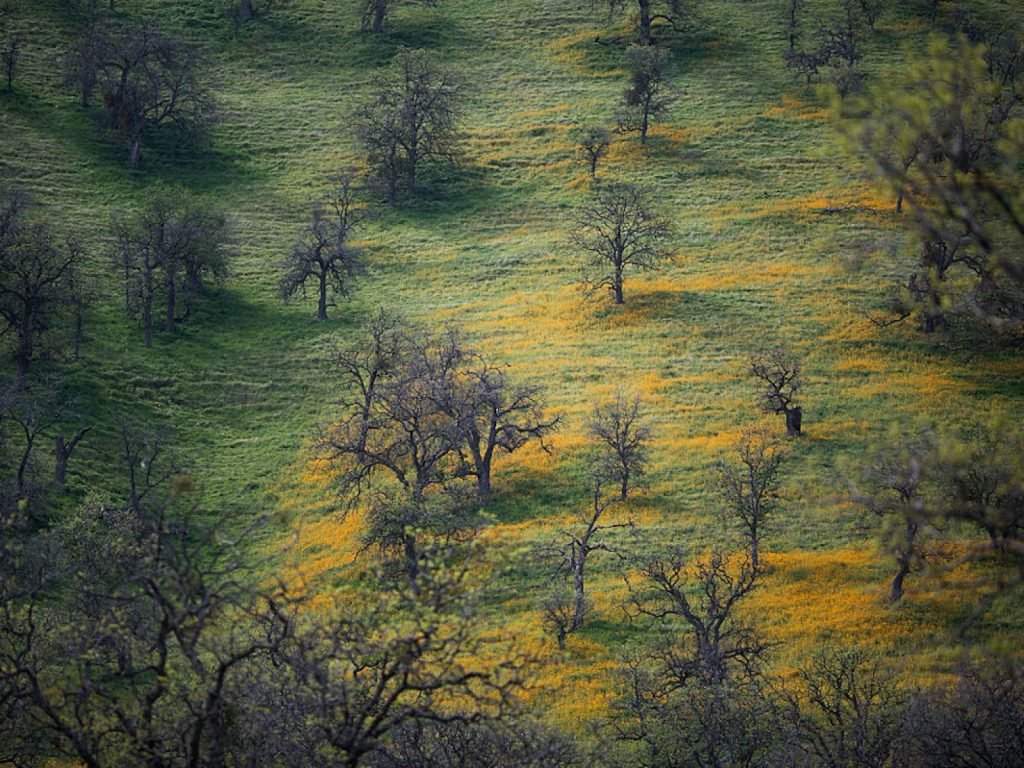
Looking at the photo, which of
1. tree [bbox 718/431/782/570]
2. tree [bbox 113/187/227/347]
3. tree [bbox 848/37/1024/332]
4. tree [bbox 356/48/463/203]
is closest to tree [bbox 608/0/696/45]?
tree [bbox 356/48/463/203]

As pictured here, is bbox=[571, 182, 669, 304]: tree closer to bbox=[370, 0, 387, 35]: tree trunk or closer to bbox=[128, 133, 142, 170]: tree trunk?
bbox=[128, 133, 142, 170]: tree trunk

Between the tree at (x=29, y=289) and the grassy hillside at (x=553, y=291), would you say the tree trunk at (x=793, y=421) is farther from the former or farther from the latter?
the tree at (x=29, y=289)

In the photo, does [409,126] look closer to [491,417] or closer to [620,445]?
[491,417]

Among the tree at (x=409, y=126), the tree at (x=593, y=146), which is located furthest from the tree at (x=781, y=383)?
the tree at (x=409, y=126)

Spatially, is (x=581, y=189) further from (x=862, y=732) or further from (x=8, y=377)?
(x=862, y=732)

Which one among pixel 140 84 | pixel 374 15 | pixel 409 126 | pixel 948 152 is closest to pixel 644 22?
pixel 374 15

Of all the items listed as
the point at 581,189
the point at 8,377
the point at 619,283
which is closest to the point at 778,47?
the point at 581,189
